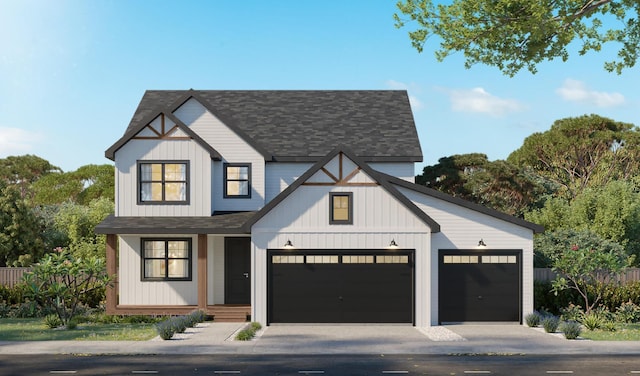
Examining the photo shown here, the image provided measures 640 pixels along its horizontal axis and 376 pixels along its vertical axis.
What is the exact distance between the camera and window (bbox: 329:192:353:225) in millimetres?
24547

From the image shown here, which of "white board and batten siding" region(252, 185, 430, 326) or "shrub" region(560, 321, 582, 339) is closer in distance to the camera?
"shrub" region(560, 321, 582, 339)

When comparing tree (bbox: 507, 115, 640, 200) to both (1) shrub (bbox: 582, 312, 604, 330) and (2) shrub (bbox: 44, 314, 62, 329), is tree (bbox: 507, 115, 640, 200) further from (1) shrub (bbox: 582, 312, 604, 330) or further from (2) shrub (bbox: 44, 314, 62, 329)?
(2) shrub (bbox: 44, 314, 62, 329)

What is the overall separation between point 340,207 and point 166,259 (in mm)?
7578


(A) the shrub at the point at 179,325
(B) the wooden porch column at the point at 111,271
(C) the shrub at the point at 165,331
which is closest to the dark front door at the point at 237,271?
(B) the wooden porch column at the point at 111,271

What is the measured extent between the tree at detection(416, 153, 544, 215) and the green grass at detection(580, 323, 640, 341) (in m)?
24.1

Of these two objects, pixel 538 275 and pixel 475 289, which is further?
pixel 538 275

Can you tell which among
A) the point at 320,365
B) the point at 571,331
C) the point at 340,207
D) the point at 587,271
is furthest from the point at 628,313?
the point at 320,365

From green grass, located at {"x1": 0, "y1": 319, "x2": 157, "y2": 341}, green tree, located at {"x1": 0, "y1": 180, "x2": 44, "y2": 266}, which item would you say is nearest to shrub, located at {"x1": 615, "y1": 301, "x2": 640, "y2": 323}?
green grass, located at {"x1": 0, "y1": 319, "x2": 157, "y2": 341}

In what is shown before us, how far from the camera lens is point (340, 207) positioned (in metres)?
24.6

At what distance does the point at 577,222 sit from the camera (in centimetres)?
4059

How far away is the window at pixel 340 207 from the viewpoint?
24547mm

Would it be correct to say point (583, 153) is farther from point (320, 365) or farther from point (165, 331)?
point (320, 365)

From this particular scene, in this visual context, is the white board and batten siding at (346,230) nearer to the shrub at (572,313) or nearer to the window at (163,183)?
the window at (163,183)

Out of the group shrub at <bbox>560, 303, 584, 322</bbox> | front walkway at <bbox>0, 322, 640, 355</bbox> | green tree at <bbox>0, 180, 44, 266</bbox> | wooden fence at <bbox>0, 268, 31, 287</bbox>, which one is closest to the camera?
front walkway at <bbox>0, 322, 640, 355</bbox>
